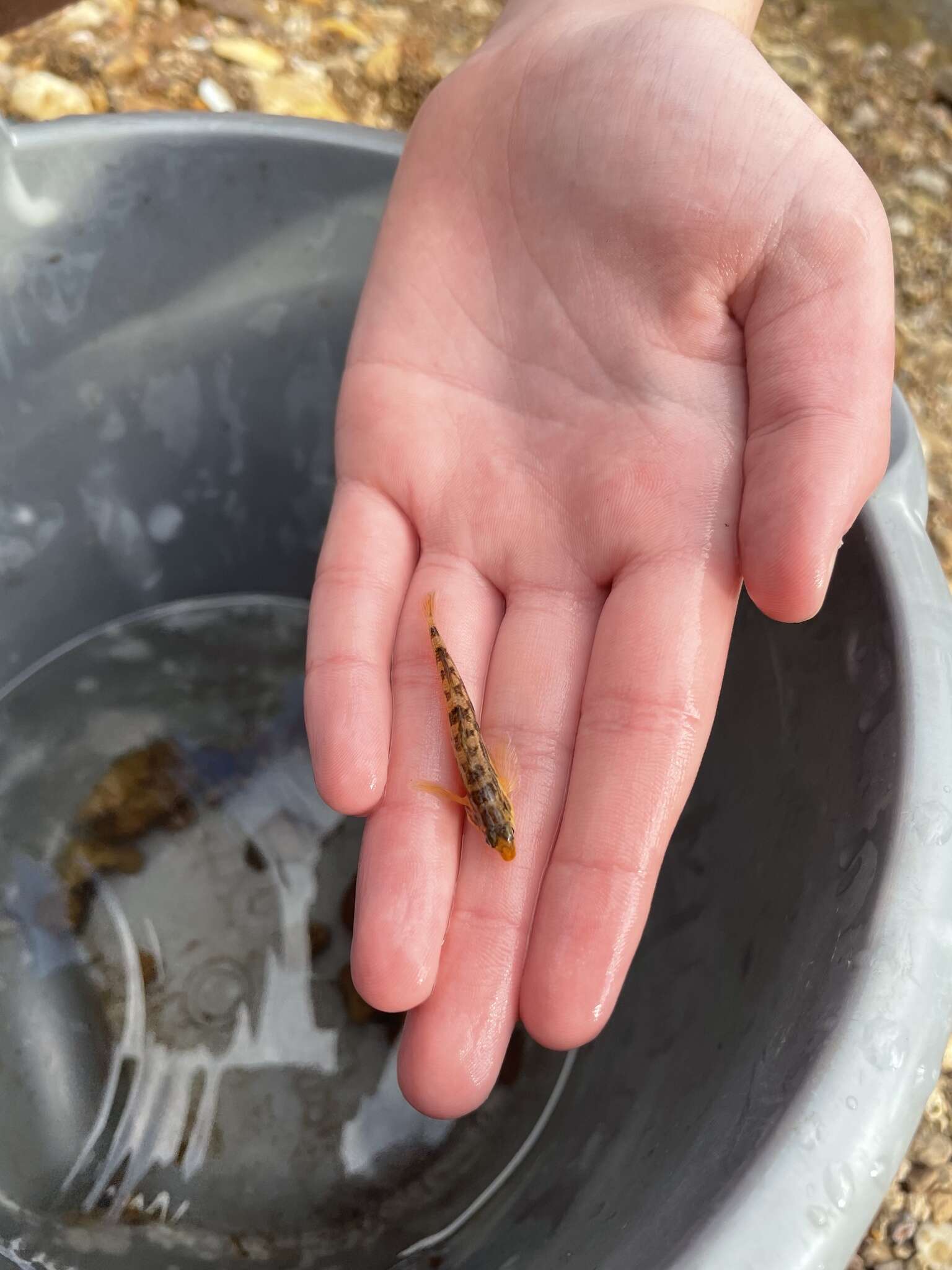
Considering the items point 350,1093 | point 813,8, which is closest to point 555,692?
point 350,1093

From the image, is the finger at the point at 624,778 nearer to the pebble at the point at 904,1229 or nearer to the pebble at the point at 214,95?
the pebble at the point at 904,1229

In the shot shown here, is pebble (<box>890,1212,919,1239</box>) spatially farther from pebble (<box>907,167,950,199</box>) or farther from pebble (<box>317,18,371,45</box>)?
pebble (<box>317,18,371,45</box>)

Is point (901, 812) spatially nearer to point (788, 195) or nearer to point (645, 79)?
point (788, 195)

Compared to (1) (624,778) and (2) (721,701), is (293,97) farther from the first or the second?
(1) (624,778)

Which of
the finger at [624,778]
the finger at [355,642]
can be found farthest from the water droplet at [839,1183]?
the finger at [355,642]

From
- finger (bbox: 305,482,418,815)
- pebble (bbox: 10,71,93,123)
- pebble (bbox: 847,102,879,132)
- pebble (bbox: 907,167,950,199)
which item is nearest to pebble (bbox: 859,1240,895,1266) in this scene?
finger (bbox: 305,482,418,815)

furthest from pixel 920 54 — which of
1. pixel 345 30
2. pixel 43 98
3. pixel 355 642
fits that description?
pixel 355 642
